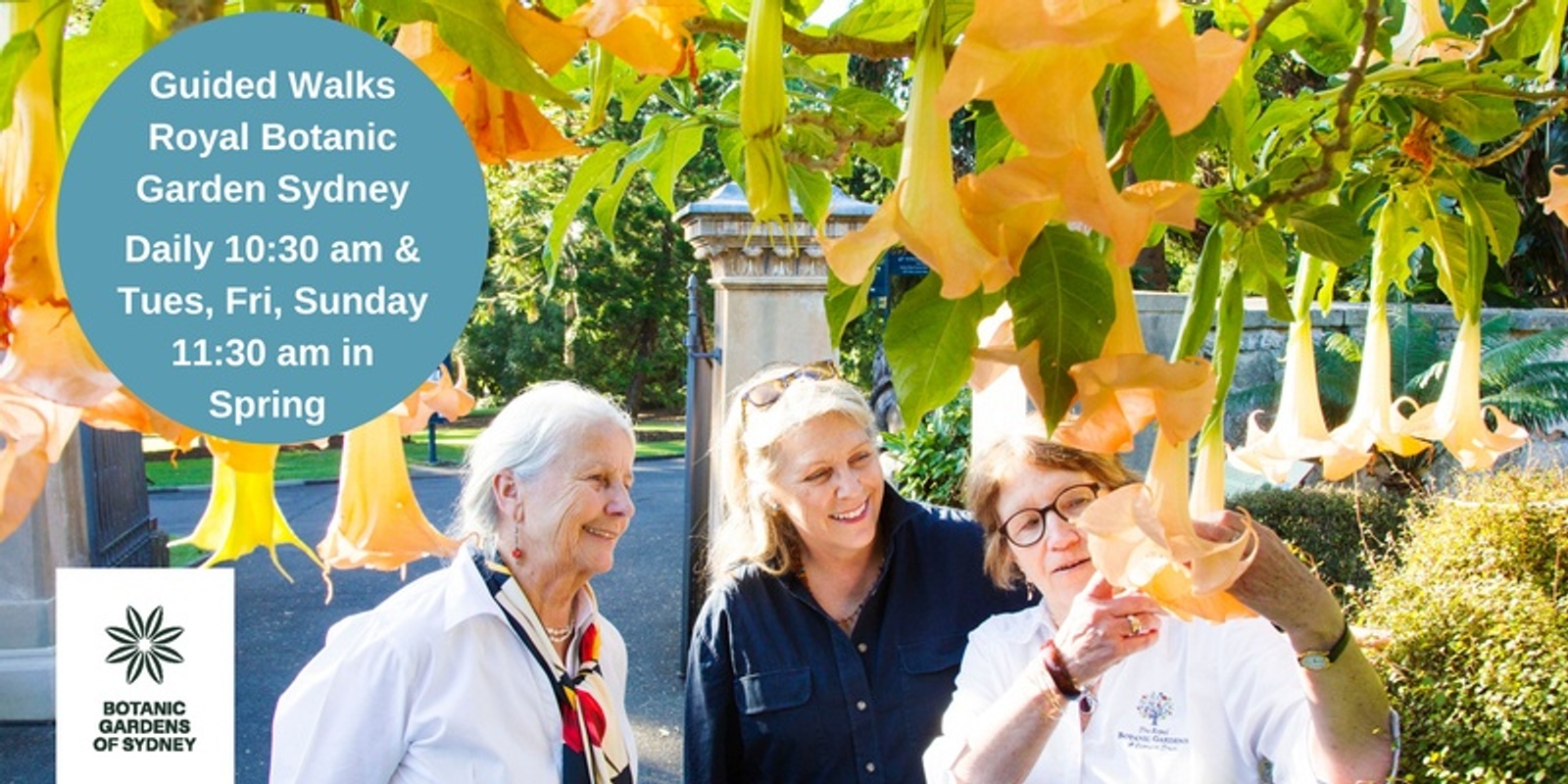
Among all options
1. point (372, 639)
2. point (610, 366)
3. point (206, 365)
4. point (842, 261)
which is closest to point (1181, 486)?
point (842, 261)

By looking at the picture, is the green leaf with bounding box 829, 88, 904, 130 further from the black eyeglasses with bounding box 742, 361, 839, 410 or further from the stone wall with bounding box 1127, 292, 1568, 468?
the stone wall with bounding box 1127, 292, 1568, 468

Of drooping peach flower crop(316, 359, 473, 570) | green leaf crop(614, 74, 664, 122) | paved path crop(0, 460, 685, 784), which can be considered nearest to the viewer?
drooping peach flower crop(316, 359, 473, 570)

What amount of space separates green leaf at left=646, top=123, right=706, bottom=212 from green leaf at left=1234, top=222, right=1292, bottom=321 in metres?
0.33

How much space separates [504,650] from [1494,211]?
1109 mm

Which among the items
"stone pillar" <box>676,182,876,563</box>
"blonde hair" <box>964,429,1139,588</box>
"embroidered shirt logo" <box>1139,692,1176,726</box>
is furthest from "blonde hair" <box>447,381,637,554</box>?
"stone pillar" <box>676,182,876,563</box>

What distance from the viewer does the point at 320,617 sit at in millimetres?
5566

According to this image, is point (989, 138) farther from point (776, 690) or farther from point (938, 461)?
point (938, 461)

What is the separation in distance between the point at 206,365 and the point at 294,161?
4.0 inches

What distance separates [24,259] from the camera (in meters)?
0.33

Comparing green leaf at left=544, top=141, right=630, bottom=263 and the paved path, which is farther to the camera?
the paved path

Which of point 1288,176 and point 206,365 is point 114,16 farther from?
point 1288,176

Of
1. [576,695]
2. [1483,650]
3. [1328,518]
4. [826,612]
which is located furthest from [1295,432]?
[1328,518]

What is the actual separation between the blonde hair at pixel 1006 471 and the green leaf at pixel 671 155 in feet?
2.23

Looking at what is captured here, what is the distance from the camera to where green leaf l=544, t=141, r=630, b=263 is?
680 mm
